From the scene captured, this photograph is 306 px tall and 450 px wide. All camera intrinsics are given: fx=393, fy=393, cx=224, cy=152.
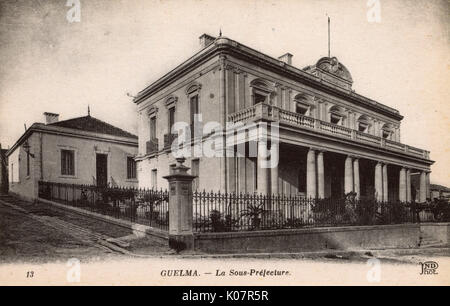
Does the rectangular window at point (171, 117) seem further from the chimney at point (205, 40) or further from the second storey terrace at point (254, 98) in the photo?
the chimney at point (205, 40)

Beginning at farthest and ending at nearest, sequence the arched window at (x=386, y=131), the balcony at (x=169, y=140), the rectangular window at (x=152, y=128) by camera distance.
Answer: the arched window at (x=386, y=131) → the rectangular window at (x=152, y=128) → the balcony at (x=169, y=140)

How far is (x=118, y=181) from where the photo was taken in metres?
21.5

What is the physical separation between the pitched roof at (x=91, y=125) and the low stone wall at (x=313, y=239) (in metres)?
12.0

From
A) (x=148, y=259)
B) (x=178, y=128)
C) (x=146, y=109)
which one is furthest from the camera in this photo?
(x=146, y=109)

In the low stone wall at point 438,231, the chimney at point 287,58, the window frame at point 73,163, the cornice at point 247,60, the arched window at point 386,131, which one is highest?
the chimney at point 287,58

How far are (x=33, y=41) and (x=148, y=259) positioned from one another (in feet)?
19.5

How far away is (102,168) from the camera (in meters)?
20.8

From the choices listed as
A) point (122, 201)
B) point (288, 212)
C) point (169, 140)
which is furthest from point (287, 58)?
point (122, 201)

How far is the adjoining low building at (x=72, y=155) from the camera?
1775 centimetres

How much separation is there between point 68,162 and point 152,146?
13.6ft

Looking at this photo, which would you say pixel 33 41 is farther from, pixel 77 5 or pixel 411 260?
pixel 411 260

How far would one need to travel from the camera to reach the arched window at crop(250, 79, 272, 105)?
16.4 meters

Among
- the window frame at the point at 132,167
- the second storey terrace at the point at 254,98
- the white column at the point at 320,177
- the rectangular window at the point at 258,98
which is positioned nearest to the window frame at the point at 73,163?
the window frame at the point at 132,167

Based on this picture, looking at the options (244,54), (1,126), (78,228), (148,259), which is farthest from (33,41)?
(244,54)
